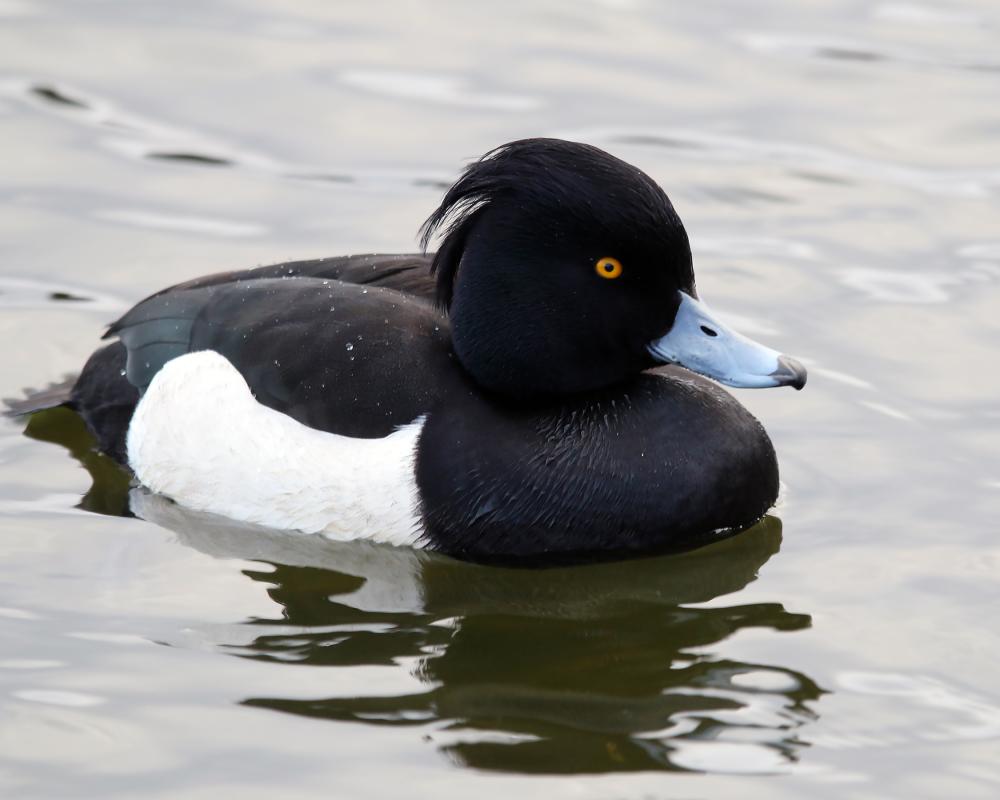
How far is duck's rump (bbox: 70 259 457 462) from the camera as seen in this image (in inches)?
259

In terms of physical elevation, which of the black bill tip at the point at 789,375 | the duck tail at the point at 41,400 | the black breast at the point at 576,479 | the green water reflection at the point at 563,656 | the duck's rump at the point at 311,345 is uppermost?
the black bill tip at the point at 789,375

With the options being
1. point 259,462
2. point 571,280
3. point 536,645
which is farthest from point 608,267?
point 259,462

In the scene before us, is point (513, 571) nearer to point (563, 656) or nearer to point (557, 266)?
point (563, 656)

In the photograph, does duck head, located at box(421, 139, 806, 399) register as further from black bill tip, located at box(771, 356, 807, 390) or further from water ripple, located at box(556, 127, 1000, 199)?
water ripple, located at box(556, 127, 1000, 199)

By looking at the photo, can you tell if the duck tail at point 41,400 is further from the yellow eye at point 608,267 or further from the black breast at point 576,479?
the yellow eye at point 608,267

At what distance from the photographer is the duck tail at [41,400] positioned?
761cm

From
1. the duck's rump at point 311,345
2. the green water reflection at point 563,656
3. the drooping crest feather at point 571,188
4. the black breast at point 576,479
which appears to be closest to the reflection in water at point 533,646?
the green water reflection at point 563,656

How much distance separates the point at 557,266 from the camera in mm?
6500

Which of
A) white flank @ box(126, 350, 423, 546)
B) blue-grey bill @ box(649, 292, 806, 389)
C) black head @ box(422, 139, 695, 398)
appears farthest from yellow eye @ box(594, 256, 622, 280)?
white flank @ box(126, 350, 423, 546)

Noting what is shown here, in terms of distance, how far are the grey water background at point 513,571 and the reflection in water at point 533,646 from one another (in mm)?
16

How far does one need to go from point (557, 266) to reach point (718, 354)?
0.63 meters

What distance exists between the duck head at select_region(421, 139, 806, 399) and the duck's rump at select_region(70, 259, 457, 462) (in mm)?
213

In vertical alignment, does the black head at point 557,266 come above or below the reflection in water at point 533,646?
above

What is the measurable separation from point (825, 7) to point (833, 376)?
4364 mm
